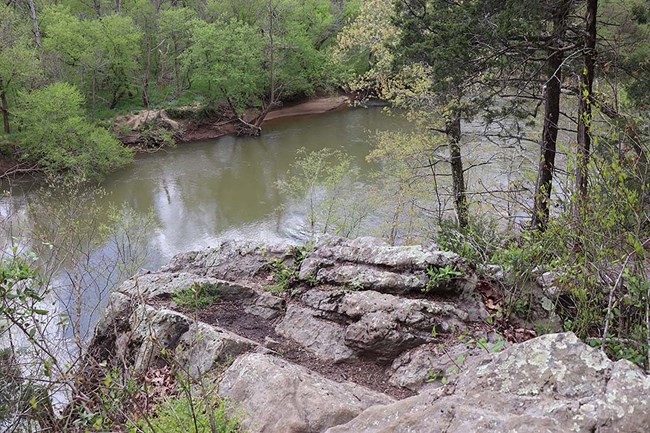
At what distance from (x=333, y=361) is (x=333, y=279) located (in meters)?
1.30

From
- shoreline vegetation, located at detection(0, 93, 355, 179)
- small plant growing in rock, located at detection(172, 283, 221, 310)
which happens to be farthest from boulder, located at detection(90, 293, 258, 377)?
shoreline vegetation, located at detection(0, 93, 355, 179)

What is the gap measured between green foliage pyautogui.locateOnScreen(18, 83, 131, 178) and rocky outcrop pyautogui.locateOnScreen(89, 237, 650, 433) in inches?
653

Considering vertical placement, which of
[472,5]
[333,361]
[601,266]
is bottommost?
[333,361]

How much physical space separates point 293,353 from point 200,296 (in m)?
1.55

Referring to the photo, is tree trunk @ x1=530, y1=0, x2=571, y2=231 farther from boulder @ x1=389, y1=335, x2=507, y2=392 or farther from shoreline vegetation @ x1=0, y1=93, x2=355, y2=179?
shoreline vegetation @ x1=0, y1=93, x2=355, y2=179

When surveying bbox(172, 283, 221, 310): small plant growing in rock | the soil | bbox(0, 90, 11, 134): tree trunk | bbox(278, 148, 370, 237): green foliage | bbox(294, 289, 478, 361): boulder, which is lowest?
bbox(278, 148, 370, 237): green foliage

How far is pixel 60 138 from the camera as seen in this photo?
71.8 ft

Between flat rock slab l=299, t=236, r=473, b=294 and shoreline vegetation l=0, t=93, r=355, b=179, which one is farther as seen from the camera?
shoreline vegetation l=0, t=93, r=355, b=179

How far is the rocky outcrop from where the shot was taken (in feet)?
7.67

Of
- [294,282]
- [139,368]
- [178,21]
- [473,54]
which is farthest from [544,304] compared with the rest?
[178,21]

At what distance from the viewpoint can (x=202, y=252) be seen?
304 inches

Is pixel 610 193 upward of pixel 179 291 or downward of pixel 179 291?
upward

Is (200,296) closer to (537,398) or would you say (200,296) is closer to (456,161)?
(537,398)

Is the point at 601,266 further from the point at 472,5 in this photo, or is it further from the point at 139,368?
the point at 472,5
